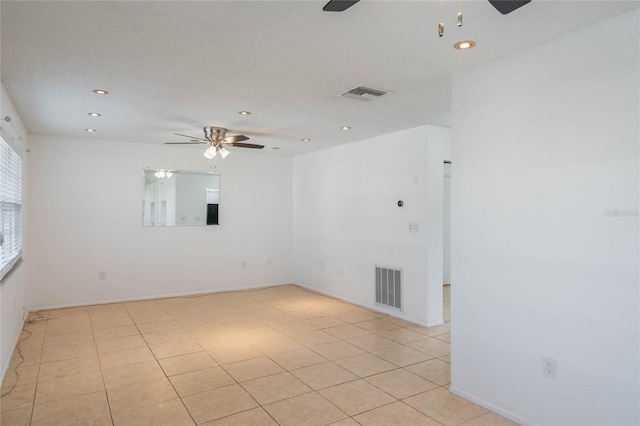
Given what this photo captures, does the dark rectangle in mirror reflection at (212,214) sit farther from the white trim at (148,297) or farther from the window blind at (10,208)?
the window blind at (10,208)

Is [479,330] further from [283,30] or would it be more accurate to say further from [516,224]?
[283,30]

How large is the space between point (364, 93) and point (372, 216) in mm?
2505

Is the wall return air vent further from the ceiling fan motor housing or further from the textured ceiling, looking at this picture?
the ceiling fan motor housing

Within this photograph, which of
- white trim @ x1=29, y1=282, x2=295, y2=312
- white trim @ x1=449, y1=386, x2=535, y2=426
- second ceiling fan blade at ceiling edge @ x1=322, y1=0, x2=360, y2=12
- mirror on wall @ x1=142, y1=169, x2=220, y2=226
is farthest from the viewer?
mirror on wall @ x1=142, y1=169, x2=220, y2=226

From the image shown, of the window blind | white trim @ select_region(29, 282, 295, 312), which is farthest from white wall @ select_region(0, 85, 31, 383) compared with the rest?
white trim @ select_region(29, 282, 295, 312)

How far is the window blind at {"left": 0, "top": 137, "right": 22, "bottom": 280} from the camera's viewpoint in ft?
11.4

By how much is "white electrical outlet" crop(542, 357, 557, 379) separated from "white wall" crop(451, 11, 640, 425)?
0.03 m

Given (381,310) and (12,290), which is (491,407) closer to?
(381,310)

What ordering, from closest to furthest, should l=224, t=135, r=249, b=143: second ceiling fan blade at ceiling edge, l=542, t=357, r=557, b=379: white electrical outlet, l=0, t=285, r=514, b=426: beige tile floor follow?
l=542, t=357, r=557, b=379: white electrical outlet < l=0, t=285, r=514, b=426: beige tile floor < l=224, t=135, r=249, b=143: second ceiling fan blade at ceiling edge

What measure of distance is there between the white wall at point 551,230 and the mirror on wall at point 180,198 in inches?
186

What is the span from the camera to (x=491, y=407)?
2.80 m

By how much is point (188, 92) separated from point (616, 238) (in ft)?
10.9

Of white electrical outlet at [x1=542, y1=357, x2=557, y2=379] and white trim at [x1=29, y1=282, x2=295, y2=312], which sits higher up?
white electrical outlet at [x1=542, y1=357, x2=557, y2=379]

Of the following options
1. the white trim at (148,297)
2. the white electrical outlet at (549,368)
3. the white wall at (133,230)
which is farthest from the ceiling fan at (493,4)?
the white trim at (148,297)
